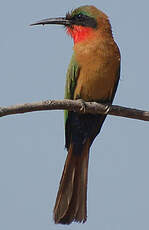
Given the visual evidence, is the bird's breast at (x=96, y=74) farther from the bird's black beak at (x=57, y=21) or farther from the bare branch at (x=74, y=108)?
the bird's black beak at (x=57, y=21)

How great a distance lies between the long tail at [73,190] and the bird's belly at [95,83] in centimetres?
80

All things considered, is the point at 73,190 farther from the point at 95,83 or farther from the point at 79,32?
the point at 79,32

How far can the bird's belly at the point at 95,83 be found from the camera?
6.16 m

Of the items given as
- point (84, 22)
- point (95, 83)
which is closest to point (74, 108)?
point (95, 83)

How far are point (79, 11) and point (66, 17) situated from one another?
178mm

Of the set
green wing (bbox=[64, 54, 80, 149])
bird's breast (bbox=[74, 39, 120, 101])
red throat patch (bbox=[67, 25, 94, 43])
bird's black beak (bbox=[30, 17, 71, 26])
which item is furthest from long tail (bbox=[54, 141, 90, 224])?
bird's black beak (bbox=[30, 17, 71, 26])

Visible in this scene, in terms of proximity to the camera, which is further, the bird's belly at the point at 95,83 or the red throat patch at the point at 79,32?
the red throat patch at the point at 79,32

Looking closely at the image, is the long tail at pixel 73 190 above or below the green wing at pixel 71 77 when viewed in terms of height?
below

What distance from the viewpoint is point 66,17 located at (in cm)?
678

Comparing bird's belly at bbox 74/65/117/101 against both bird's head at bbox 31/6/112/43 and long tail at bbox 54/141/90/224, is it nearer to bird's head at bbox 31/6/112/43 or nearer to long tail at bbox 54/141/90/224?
bird's head at bbox 31/6/112/43

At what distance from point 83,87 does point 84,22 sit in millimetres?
915

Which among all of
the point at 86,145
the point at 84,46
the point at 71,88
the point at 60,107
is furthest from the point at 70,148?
the point at 60,107

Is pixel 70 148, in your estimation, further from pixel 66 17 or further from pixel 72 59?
pixel 66 17

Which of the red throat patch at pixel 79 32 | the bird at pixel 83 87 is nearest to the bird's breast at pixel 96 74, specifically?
the bird at pixel 83 87
